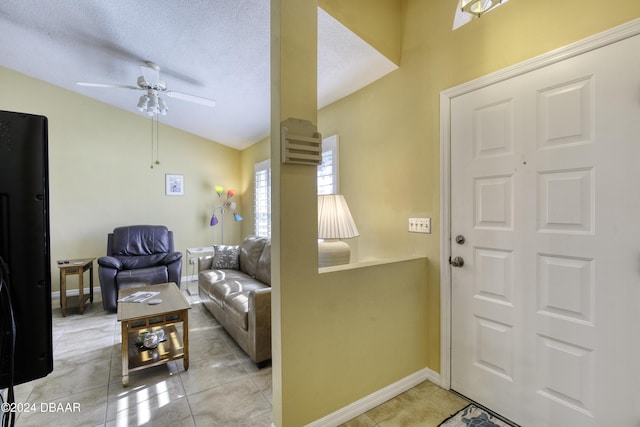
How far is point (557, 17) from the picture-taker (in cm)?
156

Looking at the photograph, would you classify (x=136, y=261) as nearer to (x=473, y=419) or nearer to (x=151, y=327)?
(x=151, y=327)

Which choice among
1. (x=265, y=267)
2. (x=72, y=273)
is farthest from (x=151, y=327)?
(x=72, y=273)

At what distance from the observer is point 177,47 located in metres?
2.77

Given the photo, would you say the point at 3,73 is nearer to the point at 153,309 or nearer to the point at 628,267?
the point at 153,309

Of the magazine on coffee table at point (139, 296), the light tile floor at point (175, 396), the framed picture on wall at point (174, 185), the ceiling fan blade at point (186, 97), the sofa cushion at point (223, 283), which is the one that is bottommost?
the light tile floor at point (175, 396)

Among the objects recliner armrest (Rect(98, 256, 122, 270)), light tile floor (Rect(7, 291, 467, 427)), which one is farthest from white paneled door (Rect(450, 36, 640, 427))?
recliner armrest (Rect(98, 256, 122, 270))

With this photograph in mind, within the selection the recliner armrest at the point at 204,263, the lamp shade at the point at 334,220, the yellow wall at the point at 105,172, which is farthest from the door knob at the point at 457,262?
the yellow wall at the point at 105,172

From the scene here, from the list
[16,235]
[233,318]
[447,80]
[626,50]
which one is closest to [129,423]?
[233,318]

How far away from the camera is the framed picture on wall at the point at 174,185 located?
521 cm

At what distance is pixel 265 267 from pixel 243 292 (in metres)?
0.53

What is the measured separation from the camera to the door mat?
173 cm

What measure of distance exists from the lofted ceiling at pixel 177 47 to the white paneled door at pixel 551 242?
1092mm

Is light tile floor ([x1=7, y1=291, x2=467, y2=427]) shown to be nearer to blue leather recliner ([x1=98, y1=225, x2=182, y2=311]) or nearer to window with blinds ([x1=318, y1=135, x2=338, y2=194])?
blue leather recliner ([x1=98, y1=225, x2=182, y2=311])

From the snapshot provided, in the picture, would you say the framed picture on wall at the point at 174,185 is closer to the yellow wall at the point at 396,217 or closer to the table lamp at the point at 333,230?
the yellow wall at the point at 396,217
